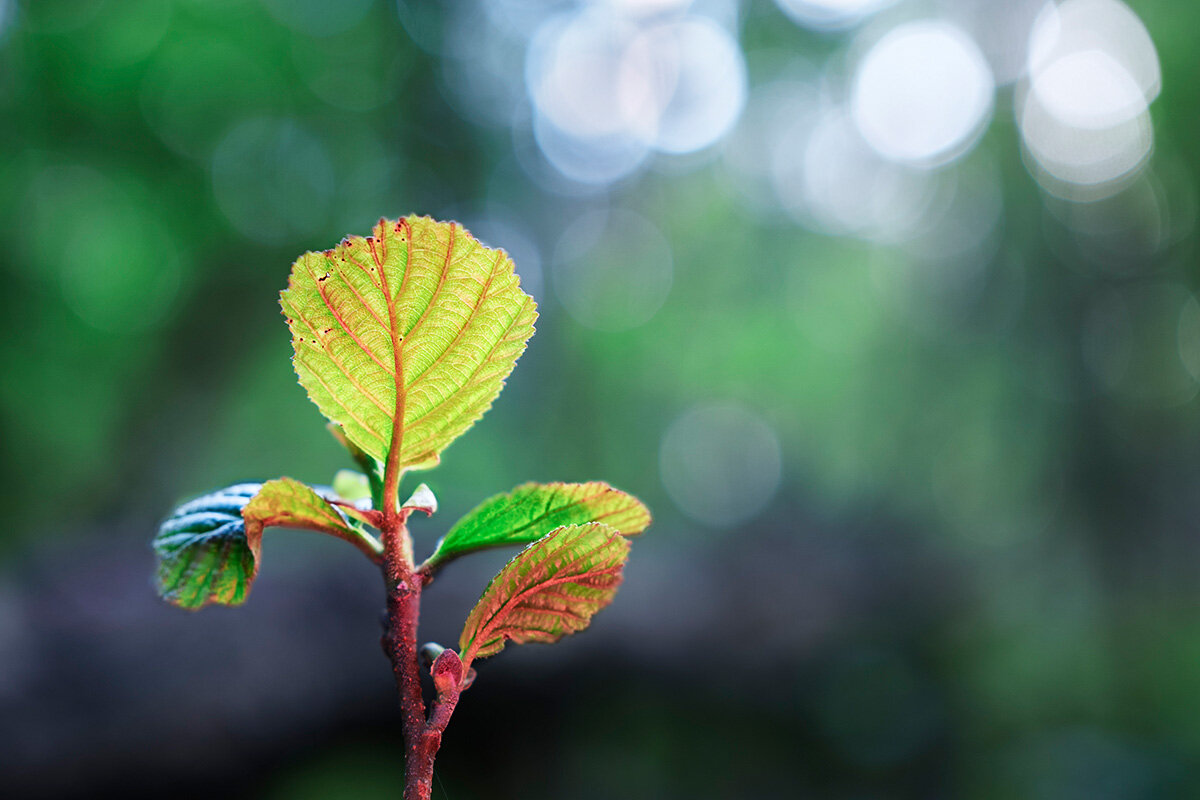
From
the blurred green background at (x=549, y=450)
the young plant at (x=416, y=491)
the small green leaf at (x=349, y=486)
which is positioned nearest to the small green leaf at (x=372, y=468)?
the young plant at (x=416, y=491)

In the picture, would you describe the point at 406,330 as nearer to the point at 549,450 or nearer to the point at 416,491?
the point at 416,491

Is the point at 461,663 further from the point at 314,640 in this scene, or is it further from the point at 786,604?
the point at 786,604

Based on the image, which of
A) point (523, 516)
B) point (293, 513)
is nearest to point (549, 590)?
point (523, 516)

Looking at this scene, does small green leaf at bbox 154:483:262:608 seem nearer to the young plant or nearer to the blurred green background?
the young plant

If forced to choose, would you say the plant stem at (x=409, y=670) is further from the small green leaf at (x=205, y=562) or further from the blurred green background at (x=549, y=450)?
the blurred green background at (x=549, y=450)

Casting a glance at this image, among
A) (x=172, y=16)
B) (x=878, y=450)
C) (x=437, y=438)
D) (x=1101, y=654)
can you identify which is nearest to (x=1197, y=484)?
(x=1101, y=654)
